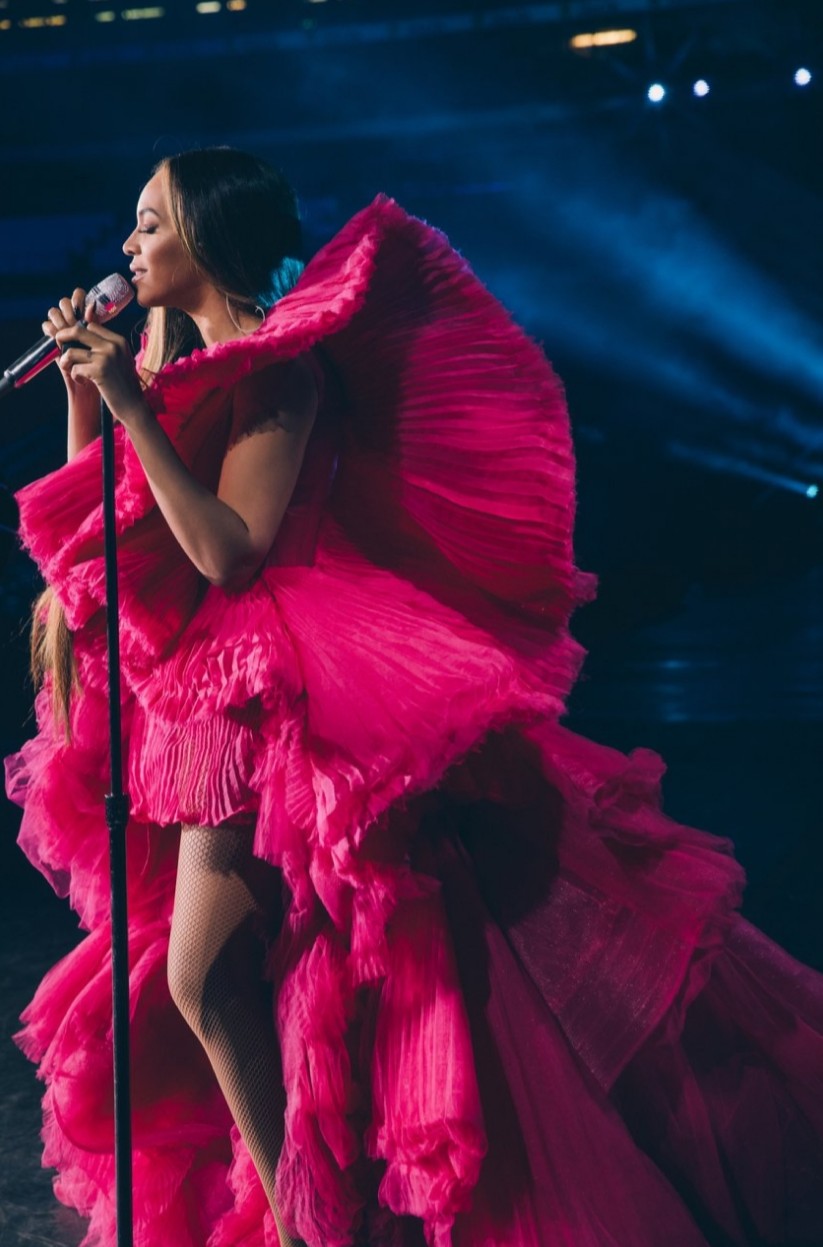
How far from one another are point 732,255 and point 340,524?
25.8 ft

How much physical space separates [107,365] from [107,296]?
3.7 inches

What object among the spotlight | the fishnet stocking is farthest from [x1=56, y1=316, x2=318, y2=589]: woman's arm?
the spotlight

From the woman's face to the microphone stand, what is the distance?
0.23 metres

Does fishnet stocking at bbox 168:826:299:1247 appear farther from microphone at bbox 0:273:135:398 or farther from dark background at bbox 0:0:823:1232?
dark background at bbox 0:0:823:1232

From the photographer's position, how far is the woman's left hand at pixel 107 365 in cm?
119

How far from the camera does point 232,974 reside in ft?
4.41

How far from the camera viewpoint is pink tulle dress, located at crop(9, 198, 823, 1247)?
1244 millimetres

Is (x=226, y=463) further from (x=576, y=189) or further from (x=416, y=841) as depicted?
(x=576, y=189)

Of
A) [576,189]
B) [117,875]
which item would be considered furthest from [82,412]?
[576,189]

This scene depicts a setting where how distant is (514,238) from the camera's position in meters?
8.09

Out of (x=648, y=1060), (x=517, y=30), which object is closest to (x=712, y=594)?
(x=517, y=30)

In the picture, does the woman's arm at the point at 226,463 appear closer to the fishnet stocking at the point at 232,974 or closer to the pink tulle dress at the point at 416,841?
the pink tulle dress at the point at 416,841

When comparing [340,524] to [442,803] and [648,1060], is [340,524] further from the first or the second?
[648,1060]

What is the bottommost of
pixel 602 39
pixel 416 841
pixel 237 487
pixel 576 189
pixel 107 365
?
pixel 416 841
